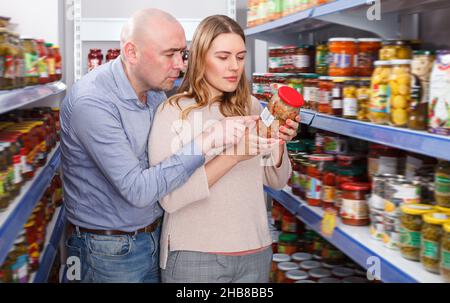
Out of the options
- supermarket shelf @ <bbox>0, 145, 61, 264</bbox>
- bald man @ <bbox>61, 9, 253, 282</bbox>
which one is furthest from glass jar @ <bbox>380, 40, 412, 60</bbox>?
supermarket shelf @ <bbox>0, 145, 61, 264</bbox>

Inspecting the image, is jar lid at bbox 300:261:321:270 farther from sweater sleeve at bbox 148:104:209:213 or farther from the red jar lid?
sweater sleeve at bbox 148:104:209:213

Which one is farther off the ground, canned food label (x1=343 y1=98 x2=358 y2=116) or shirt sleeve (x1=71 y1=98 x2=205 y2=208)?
canned food label (x1=343 y1=98 x2=358 y2=116)

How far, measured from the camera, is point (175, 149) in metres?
1.84

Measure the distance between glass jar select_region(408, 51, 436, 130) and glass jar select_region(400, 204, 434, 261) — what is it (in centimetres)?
23

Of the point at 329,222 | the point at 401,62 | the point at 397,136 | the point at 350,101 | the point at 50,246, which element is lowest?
the point at 50,246

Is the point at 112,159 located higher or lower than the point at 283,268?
higher

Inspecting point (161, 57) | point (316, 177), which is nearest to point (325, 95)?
point (316, 177)

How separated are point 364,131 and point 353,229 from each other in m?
0.37

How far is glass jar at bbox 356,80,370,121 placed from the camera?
1.94 m

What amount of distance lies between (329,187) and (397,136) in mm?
640

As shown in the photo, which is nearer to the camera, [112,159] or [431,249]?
[431,249]

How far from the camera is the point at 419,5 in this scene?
6.82ft

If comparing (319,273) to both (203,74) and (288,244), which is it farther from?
(203,74)
